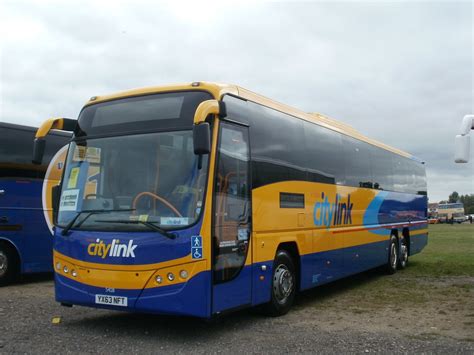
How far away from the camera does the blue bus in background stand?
1241 centimetres

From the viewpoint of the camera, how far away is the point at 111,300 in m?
7.28

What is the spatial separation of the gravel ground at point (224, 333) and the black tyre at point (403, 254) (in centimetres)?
Result: 704

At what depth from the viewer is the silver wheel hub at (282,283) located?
8.98m

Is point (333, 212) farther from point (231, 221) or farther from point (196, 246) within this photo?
point (196, 246)

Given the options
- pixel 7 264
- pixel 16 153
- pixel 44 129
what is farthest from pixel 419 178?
pixel 44 129

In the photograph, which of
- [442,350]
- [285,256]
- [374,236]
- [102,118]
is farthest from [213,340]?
[374,236]

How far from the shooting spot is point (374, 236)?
557 inches

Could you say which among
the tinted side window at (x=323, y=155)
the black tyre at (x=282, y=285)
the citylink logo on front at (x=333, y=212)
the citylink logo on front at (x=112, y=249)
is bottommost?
the black tyre at (x=282, y=285)

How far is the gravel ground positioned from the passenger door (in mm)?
614

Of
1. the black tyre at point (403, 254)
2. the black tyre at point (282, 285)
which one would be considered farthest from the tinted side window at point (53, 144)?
the black tyre at point (403, 254)

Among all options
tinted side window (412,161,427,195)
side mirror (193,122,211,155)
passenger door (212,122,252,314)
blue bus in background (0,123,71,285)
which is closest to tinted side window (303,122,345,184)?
passenger door (212,122,252,314)

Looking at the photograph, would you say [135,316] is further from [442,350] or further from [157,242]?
[442,350]

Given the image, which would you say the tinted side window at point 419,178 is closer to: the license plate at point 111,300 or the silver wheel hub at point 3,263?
the silver wheel hub at point 3,263

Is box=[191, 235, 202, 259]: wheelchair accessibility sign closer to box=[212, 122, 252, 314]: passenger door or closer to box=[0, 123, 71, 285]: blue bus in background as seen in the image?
box=[212, 122, 252, 314]: passenger door
